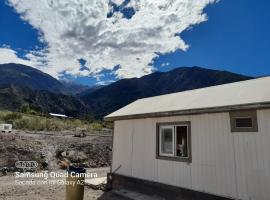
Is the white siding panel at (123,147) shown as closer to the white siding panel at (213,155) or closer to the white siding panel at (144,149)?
the white siding panel at (144,149)

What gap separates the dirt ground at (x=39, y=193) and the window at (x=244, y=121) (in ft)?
17.1

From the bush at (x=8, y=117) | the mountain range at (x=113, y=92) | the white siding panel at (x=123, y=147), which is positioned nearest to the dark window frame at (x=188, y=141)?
the white siding panel at (x=123, y=147)

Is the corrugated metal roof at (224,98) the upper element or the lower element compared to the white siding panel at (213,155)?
upper

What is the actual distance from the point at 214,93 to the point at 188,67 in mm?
164750

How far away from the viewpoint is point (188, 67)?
6698 inches

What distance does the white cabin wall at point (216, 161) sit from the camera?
22.8 ft

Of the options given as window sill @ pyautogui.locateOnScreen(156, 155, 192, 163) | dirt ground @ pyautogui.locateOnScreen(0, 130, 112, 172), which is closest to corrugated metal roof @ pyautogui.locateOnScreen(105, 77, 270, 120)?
window sill @ pyautogui.locateOnScreen(156, 155, 192, 163)

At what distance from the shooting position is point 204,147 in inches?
328

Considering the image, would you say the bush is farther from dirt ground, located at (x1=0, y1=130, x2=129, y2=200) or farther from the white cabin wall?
the white cabin wall

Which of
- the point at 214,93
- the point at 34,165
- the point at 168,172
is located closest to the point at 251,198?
the point at 168,172

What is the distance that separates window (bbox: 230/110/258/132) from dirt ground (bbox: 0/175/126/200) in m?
5.20

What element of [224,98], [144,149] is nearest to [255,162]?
[224,98]

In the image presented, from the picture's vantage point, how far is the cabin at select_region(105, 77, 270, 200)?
7.05 metres

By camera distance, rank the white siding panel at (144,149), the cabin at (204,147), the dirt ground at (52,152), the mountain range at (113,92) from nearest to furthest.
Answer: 1. the cabin at (204,147)
2. the white siding panel at (144,149)
3. the dirt ground at (52,152)
4. the mountain range at (113,92)
